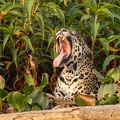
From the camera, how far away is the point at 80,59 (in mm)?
7145

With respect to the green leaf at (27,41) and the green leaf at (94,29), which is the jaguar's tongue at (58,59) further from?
the green leaf at (94,29)

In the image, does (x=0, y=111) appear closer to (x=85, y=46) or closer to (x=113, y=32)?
(x=85, y=46)

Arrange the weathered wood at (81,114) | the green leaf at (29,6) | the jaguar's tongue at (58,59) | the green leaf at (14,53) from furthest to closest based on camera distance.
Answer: the green leaf at (14,53)
the green leaf at (29,6)
the jaguar's tongue at (58,59)
the weathered wood at (81,114)

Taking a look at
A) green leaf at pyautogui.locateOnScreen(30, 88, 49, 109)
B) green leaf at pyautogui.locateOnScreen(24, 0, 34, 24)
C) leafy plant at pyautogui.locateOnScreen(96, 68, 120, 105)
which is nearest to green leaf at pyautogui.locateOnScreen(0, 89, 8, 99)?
green leaf at pyautogui.locateOnScreen(30, 88, 49, 109)

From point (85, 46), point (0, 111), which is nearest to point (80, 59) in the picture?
point (85, 46)

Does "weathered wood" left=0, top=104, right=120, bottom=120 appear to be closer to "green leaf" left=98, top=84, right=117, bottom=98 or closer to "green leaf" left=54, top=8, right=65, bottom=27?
"green leaf" left=98, top=84, right=117, bottom=98

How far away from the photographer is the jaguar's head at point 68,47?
21.9 feet

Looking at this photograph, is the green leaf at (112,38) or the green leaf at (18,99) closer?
the green leaf at (18,99)

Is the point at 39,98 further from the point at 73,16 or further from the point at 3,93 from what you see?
the point at 73,16

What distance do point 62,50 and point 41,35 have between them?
0.52m

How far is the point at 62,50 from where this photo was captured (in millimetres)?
6695

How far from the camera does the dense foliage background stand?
6984 millimetres

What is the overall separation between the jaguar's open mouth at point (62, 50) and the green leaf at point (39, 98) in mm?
1015

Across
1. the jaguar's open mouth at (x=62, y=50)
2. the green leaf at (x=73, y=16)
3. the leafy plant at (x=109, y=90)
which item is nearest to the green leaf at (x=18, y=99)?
the leafy plant at (x=109, y=90)
